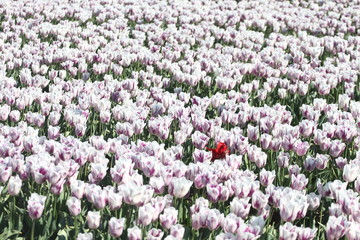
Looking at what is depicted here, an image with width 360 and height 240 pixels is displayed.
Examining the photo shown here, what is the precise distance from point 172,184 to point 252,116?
6.35 ft

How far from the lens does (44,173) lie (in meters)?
3.15

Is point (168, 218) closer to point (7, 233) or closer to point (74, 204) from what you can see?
point (74, 204)

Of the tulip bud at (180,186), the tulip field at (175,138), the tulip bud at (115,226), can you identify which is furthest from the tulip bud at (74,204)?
the tulip bud at (180,186)

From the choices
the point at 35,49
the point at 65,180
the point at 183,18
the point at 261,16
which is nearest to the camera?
the point at 65,180

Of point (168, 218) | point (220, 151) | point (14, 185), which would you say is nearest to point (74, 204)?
point (14, 185)

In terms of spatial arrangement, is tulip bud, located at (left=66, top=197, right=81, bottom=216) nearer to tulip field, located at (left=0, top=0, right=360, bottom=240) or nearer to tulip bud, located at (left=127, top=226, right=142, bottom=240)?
tulip field, located at (left=0, top=0, right=360, bottom=240)

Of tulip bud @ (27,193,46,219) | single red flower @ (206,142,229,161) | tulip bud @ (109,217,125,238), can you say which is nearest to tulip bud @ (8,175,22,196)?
tulip bud @ (27,193,46,219)

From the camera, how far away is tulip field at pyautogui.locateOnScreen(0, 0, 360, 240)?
2.97 meters

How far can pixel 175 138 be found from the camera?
13.8ft

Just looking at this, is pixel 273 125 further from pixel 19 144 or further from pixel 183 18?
pixel 183 18

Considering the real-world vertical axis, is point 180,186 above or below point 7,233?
above

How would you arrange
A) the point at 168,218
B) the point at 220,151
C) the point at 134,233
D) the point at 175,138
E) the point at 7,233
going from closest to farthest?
the point at 134,233 → the point at 168,218 → the point at 7,233 → the point at 220,151 → the point at 175,138

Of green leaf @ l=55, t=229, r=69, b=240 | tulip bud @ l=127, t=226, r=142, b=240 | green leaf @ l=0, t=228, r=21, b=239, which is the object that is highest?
tulip bud @ l=127, t=226, r=142, b=240

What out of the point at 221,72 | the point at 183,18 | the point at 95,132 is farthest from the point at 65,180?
the point at 183,18
